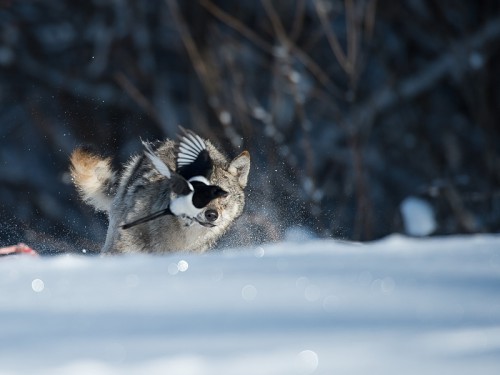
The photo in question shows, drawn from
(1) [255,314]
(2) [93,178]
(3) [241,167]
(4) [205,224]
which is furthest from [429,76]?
(1) [255,314]

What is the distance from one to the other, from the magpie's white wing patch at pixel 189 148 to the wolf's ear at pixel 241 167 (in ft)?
2.10

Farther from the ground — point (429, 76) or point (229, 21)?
point (429, 76)

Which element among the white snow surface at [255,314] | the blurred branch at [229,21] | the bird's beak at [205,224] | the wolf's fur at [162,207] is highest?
the blurred branch at [229,21]

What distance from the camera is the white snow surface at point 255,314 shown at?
6.34 feet

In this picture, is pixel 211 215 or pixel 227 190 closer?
pixel 211 215

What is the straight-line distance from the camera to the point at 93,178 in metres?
5.95

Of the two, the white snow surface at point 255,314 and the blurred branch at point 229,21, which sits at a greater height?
the blurred branch at point 229,21

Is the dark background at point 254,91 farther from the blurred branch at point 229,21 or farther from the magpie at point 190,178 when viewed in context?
the magpie at point 190,178

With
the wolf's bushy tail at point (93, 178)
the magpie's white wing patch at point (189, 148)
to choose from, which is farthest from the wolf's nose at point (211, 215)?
the wolf's bushy tail at point (93, 178)

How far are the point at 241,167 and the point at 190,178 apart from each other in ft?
2.23

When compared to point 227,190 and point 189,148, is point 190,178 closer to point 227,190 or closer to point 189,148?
point 189,148

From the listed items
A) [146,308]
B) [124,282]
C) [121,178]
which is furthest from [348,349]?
[121,178]

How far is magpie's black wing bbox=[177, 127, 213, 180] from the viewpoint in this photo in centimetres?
473

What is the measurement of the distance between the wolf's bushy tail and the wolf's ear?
76 cm
